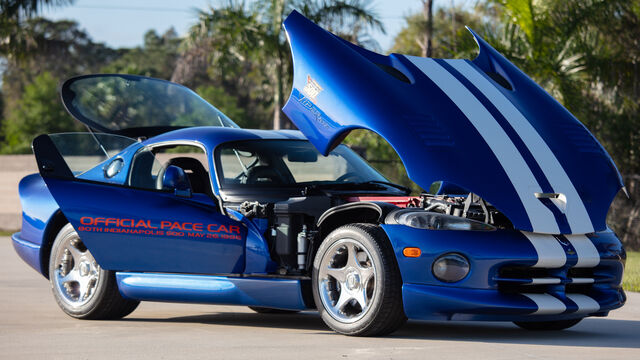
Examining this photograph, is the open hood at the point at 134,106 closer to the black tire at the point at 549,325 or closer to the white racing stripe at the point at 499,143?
the white racing stripe at the point at 499,143

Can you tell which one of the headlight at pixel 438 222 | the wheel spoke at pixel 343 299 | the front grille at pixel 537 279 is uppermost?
the headlight at pixel 438 222

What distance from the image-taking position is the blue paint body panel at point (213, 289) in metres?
7.29

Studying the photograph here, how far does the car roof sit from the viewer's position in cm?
830

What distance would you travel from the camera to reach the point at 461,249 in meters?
6.60

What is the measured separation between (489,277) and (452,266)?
0.81 feet

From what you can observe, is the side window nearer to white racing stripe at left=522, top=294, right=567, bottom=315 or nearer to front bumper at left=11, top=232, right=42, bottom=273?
front bumper at left=11, top=232, right=42, bottom=273

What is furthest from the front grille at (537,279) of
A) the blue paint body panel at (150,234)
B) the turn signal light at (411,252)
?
the blue paint body panel at (150,234)

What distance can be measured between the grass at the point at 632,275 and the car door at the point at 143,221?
17.5ft

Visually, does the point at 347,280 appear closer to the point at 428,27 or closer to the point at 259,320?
the point at 259,320

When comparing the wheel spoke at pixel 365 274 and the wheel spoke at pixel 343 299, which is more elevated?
the wheel spoke at pixel 365 274

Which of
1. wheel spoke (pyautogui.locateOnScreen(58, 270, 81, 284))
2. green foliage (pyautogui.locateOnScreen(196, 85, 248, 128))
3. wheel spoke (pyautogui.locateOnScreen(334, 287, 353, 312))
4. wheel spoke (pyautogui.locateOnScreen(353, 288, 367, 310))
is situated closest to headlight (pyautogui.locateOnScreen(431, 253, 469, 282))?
wheel spoke (pyautogui.locateOnScreen(353, 288, 367, 310))

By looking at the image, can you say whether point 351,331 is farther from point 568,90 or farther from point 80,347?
point 568,90

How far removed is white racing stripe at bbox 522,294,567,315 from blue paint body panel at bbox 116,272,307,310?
5.26ft

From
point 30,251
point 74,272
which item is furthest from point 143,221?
point 30,251
